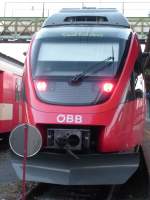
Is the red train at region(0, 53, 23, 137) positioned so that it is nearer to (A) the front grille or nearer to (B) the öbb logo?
(A) the front grille

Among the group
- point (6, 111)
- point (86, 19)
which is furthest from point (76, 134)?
point (6, 111)

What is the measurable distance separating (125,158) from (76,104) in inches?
48.4

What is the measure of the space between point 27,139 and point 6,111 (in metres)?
10.9

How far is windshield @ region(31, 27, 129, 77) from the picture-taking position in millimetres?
10797

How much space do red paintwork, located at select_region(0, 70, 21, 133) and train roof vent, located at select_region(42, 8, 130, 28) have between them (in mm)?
6432

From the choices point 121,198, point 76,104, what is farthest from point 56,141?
point 121,198

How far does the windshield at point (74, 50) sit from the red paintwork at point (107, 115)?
407 millimetres

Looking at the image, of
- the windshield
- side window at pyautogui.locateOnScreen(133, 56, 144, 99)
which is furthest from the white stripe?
side window at pyautogui.locateOnScreen(133, 56, 144, 99)

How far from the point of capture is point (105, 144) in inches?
395

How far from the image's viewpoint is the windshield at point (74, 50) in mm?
10797

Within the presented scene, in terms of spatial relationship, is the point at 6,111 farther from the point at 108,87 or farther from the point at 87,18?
the point at 108,87

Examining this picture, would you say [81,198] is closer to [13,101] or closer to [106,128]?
[106,128]

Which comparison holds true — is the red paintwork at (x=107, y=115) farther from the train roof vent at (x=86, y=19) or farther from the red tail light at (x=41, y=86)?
the train roof vent at (x=86, y=19)

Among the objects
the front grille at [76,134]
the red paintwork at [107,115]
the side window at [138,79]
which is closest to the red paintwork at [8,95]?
the side window at [138,79]
